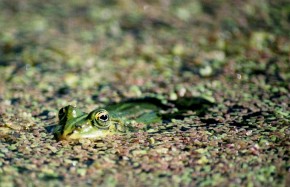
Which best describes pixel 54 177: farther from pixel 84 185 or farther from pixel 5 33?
pixel 5 33

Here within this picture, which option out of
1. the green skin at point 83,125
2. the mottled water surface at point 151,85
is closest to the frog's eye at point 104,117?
the green skin at point 83,125

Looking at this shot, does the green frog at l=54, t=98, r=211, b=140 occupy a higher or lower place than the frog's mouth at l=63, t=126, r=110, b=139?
higher

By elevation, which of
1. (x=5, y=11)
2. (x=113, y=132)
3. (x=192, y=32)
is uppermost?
(x=5, y=11)

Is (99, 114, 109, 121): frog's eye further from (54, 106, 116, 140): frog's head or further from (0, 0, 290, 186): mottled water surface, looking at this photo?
(0, 0, 290, 186): mottled water surface

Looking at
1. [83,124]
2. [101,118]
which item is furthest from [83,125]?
[101,118]

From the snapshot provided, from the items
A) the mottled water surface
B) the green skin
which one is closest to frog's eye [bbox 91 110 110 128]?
the green skin

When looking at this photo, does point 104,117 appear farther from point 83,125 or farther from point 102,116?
point 83,125

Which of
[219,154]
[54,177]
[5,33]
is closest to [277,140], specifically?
[219,154]

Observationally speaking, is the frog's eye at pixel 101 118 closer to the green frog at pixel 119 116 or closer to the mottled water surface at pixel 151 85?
the green frog at pixel 119 116
